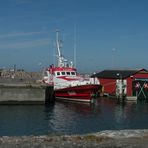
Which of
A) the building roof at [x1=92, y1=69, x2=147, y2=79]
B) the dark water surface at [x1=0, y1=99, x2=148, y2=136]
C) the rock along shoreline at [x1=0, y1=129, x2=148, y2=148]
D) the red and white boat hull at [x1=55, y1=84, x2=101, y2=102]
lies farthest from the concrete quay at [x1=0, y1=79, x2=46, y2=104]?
the rock along shoreline at [x1=0, y1=129, x2=148, y2=148]

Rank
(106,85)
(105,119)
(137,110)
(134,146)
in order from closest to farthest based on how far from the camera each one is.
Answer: (134,146), (105,119), (137,110), (106,85)

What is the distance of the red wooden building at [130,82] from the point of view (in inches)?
2441

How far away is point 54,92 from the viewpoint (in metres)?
59.1

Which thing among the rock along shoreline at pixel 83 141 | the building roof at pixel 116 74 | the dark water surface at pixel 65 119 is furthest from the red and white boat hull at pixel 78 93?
the rock along shoreline at pixel 83 141

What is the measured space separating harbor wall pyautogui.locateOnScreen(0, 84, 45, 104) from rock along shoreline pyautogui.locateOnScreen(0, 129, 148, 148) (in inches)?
1335

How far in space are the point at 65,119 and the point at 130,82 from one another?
26.9 metres

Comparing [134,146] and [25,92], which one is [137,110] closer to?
[25,92]

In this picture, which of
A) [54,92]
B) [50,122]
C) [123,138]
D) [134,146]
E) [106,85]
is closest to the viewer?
[134,146]

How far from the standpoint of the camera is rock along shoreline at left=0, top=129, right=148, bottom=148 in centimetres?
1467

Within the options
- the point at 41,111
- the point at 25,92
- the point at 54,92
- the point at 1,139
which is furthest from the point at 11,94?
the point at 1,139

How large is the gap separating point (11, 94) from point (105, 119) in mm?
15528

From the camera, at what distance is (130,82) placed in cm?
6303

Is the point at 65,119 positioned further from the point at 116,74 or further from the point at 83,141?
the point at 116,74

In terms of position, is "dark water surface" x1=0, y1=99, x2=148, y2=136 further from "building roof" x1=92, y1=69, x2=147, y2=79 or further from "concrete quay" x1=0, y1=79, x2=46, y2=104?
"building roof" x1=92, y1=69, x2=147, y2=79
